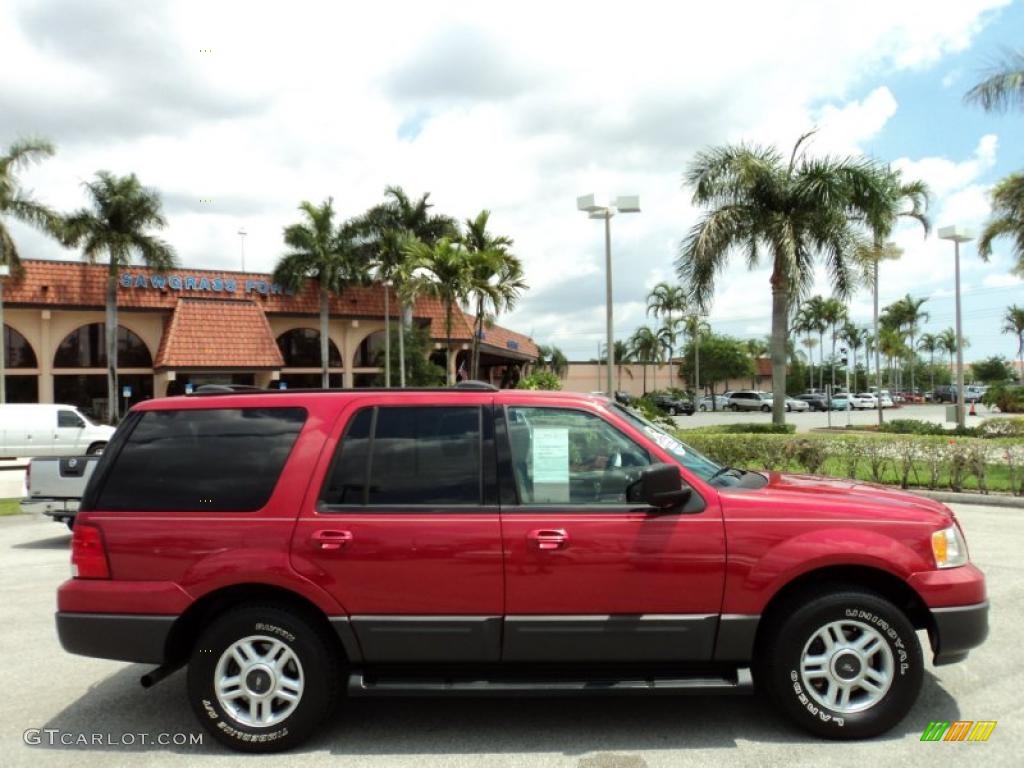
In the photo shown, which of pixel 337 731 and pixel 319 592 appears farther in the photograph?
pixel 337 731

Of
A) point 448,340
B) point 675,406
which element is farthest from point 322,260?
point 675,406

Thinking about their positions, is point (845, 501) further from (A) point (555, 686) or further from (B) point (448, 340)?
(B) point (448, 340)

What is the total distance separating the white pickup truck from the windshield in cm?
816

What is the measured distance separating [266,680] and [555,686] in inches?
56.9

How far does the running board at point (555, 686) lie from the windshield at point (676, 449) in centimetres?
104

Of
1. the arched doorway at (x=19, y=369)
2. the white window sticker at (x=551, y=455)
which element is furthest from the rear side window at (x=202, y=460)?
the arched doorway at (x=19, y=369)

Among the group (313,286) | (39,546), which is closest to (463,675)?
(39,546)

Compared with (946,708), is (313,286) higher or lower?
higher

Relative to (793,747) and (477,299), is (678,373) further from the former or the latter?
(793,747)

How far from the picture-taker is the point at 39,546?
34.4 feet

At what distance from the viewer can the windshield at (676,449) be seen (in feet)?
14.1

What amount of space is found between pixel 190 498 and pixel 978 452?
1243 cm

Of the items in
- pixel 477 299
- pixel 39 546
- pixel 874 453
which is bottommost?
pixel 39 546

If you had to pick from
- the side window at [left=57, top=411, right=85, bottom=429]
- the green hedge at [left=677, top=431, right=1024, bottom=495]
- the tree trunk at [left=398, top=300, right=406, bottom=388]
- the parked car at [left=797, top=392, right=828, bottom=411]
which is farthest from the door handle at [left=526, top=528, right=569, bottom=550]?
the parked car at [left=797, top=392, right=828, bottom=411]
